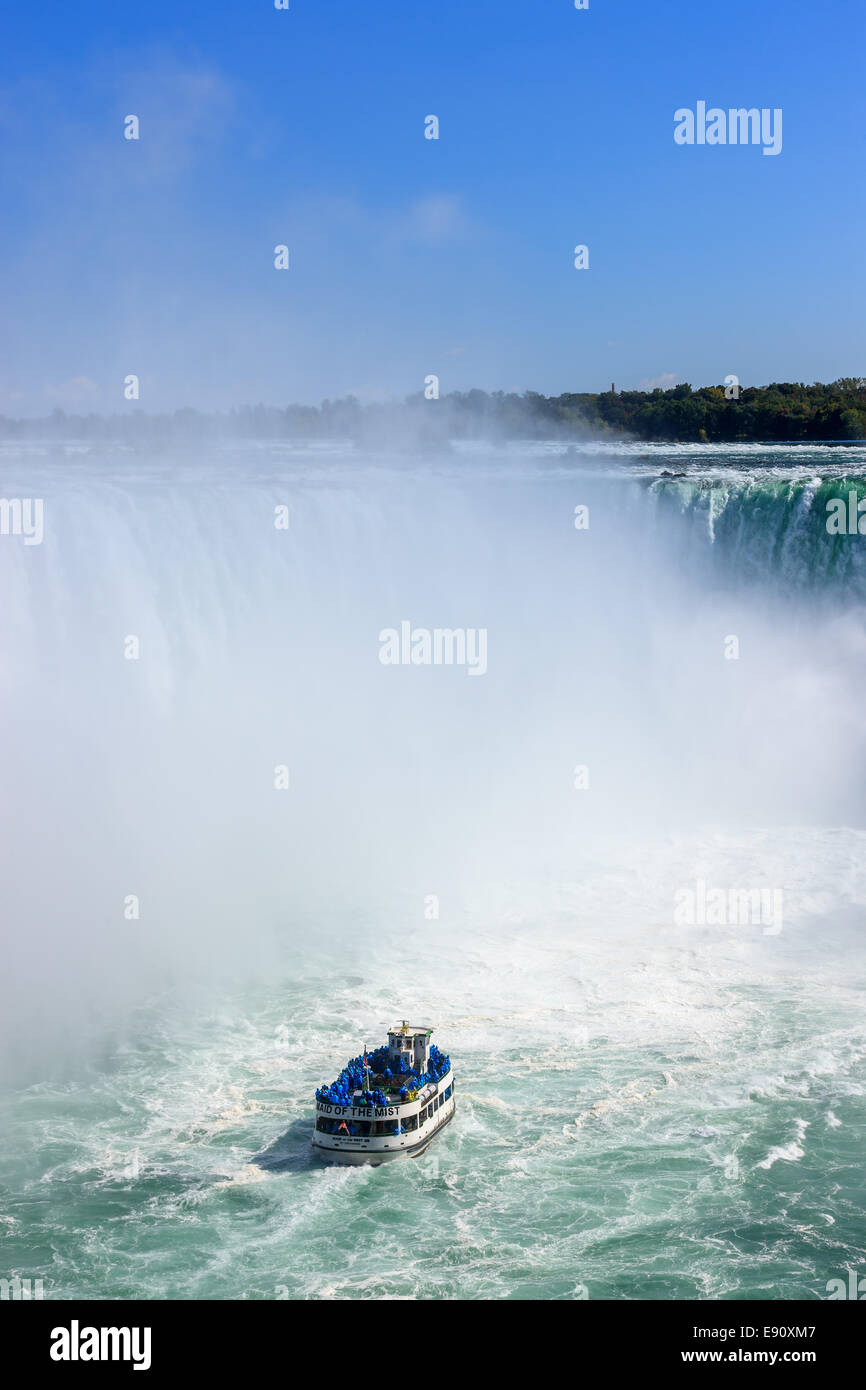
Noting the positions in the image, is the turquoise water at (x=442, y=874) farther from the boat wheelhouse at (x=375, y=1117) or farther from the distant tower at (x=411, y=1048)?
the distant tower at (x=411, y=1048)

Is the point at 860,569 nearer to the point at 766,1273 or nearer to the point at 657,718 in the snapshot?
the point at 657,718

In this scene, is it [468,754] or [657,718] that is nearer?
[468,754]

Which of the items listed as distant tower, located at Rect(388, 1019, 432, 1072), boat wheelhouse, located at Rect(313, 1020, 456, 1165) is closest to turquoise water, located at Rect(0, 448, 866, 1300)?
boat wheelhouse, located at Rect(313, 1020, 456, 1165)

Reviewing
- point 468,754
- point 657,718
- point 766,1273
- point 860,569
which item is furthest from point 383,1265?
point 860,569

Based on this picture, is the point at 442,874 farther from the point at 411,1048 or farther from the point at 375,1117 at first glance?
the point at 375,1117

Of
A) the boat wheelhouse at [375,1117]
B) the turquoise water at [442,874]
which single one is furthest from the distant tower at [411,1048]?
the turquoise water at [442,874]

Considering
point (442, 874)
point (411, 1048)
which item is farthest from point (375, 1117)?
point (442, 874)

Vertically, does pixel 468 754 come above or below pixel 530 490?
below

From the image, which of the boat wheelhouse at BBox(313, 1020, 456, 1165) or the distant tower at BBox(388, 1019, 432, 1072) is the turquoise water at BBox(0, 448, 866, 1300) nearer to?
the boat wheelhouse at BBox(313, 1020, 456, 1165)

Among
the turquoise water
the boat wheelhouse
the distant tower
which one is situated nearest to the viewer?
the turquoise water
